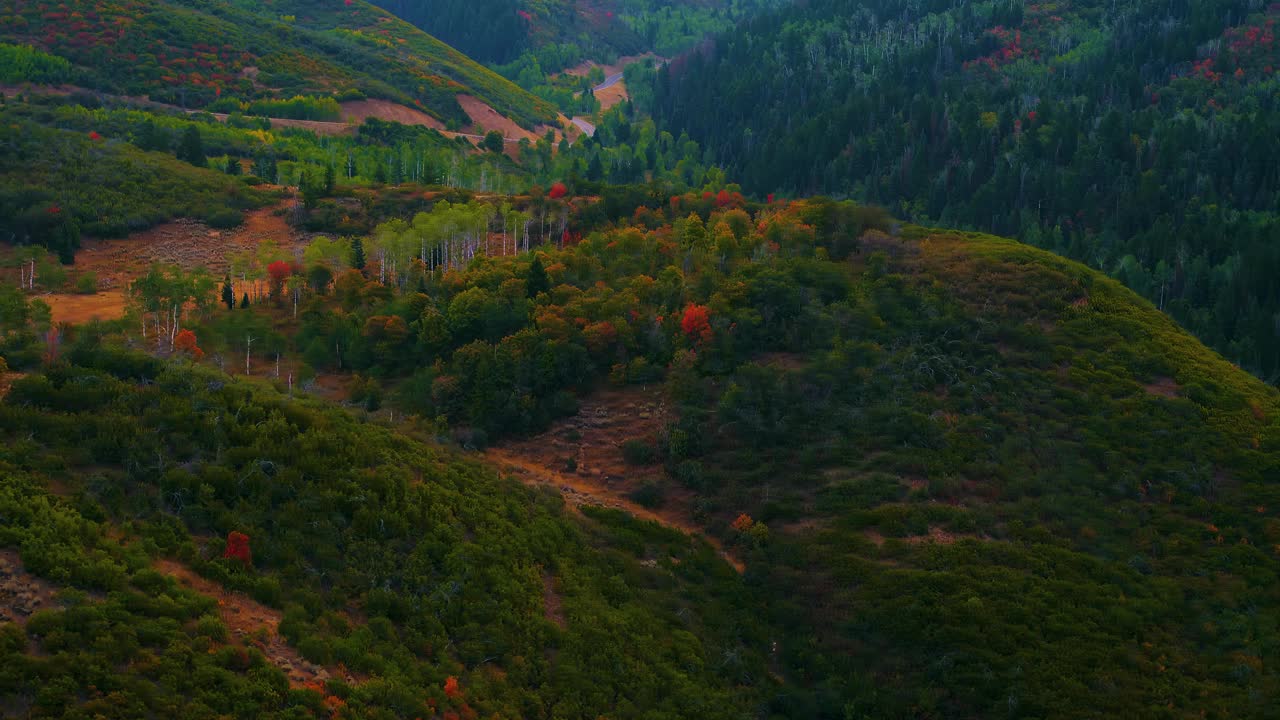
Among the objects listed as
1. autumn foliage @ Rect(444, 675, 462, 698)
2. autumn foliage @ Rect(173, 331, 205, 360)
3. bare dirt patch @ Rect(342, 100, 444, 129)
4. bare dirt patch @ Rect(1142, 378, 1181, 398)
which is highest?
bare dirt patch @ Rect(342, 100, 444, 129)

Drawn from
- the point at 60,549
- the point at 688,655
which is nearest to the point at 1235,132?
the point at 688,655

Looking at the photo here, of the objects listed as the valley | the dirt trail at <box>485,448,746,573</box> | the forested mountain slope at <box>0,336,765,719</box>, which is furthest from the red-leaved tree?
the forested mountain slope at <box>0,336,765,719</box>

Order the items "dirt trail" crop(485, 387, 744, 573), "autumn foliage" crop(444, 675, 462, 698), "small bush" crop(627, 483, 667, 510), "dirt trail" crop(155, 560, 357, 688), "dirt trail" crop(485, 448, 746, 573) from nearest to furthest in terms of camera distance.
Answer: "dirt trail" crop(155, 560, 357, 688) < "autumn foliage" crop(444, 675, 462, 698) < "dirt trail" crop(485, 448, 746, 573) < "dirt trail" crop(485, 387, 744, 573) < "small bush" crop(627, 483, 667, 510)

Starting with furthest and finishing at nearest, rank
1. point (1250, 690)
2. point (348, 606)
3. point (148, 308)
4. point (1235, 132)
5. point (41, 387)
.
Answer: point (1235, 132), point (148, 308), point (1250, 690), point (41, 387), point (348, 606)

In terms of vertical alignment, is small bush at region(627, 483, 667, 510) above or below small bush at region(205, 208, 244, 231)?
below

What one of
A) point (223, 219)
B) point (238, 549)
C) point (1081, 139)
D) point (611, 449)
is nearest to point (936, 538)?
point (611, 449)

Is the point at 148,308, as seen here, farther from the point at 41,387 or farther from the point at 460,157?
the point at 460,157

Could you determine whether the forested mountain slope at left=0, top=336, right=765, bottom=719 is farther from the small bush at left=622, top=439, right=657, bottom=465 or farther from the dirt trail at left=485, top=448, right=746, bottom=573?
the small bush at left=622, top=439, right=657, bottom=465
